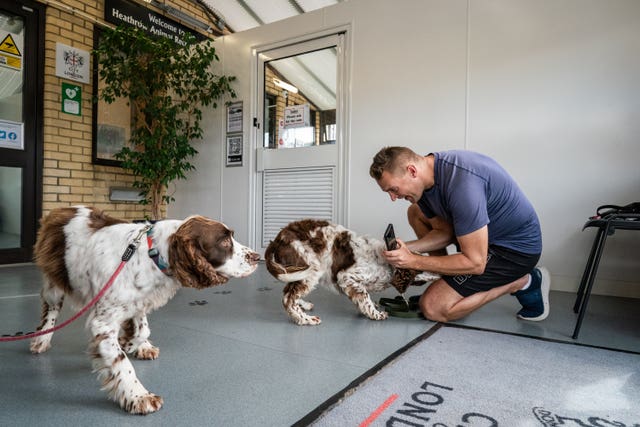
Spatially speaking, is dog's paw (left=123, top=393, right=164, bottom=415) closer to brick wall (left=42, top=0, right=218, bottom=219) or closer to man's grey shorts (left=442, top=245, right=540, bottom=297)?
man's grey shorts (left=442, top=245, right=540, bottom=297)

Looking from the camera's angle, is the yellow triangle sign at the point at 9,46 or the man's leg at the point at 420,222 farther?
the yellow triangle sign at the point at 9,46

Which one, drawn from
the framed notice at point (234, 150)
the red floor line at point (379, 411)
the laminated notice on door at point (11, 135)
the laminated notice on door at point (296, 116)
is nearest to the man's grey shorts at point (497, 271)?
the red floor line at point (379, 411)

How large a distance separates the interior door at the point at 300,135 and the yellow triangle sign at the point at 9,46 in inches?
110

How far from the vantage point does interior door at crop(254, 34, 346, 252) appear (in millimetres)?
4652

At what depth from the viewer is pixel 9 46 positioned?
440 centimetres

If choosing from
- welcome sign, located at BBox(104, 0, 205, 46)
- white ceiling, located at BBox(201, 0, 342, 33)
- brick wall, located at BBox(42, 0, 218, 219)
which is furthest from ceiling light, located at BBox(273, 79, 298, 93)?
brick wall, located at BBox(42, 0, 218, 219)

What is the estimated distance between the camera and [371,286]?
8.20ft

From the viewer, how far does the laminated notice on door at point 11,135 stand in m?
4.33

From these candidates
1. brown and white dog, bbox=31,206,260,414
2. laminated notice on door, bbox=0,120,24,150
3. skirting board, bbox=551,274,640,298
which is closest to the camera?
brown and white dog, bbox=31,206,260,414

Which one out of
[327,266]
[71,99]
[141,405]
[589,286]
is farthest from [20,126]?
[589,286]

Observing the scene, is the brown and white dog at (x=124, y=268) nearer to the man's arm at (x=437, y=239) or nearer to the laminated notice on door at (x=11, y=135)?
the man's arm at (x=437, y=239)

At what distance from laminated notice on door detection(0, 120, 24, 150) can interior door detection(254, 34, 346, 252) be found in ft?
8.94

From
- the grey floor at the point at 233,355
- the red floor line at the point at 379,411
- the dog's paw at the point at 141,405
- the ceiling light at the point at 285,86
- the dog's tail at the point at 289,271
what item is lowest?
the grey floor at the point at 233,355

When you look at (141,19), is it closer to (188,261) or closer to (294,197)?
(294,197)
